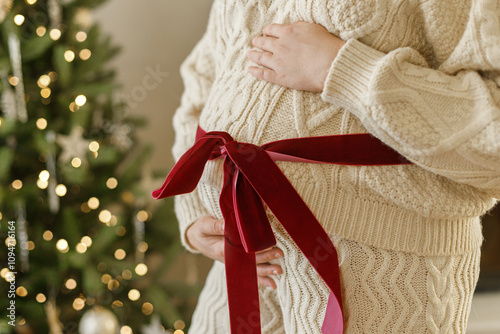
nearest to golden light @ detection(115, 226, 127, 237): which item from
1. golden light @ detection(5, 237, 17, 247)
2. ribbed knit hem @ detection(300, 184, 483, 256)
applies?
golden light @ detection(5, 237, 17, 247)

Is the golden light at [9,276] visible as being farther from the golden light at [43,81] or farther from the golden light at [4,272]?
the golden light at [43,81]

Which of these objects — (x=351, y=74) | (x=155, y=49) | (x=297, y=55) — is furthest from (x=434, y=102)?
(x=155, y=49)

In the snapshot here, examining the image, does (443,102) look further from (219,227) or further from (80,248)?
(80,248)

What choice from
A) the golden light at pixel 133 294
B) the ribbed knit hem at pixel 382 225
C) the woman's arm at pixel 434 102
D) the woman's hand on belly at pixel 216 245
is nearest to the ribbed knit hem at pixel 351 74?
the woman's arm at pixel 434 102

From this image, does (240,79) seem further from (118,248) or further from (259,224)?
(118,248)

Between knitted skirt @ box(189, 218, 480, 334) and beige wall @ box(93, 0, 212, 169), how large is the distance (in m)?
1.58

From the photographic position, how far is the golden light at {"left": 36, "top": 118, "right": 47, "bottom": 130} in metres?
1.58

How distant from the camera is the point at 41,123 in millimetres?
1587

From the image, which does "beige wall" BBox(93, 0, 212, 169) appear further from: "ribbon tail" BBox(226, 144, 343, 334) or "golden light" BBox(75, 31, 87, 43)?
→ "ribbon tail" BBox(226, 144, 343, 334)

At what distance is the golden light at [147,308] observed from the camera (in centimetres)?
179

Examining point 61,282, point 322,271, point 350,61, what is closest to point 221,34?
point 350,61

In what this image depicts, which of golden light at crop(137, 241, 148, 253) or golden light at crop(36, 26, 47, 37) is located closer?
golden light at crop(36, 26, 47, 37)

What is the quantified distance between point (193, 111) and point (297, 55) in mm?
348

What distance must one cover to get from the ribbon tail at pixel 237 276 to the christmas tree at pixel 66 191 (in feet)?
3.02
